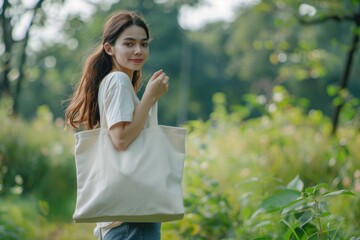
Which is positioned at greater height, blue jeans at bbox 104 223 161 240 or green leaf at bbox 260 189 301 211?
blue jeans at bbox 104 223 161 240

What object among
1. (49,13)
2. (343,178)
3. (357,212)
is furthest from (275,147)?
(49,13)

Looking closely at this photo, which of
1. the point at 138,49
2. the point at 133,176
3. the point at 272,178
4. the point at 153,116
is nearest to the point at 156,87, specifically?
the point at 153,116

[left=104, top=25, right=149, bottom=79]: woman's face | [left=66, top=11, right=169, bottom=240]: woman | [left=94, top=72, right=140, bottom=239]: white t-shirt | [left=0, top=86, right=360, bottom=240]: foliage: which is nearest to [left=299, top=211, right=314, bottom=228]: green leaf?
[left=0, top=86, right=360, bottom=240]: foliage

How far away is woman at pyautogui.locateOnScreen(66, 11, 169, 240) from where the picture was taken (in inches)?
101

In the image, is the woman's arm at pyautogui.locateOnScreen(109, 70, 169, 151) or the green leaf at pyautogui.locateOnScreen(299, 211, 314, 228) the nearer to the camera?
the woman's arm at pyautogui.locateOnScreen(109, 70, 169, 151)

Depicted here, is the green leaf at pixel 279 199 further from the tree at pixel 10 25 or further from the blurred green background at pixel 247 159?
the tree at pixel 10 25

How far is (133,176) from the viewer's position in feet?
8.32

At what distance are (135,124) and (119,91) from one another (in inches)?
5.9

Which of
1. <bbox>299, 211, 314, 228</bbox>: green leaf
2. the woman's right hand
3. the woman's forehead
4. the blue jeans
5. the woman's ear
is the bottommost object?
<bbox>299, 211, 314, 228</bbox>: green leaf

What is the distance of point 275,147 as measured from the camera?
7.20 m

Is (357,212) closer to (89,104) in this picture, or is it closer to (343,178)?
(343,178)

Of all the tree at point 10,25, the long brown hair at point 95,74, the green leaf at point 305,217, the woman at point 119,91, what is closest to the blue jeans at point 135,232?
the woman at point 119,91

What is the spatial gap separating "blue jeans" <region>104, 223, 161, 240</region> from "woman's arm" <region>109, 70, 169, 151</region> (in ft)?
1.13

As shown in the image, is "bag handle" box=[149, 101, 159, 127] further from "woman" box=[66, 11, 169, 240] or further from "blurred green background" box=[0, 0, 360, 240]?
"blurred green background" box=[0, 0, 360, 240]
